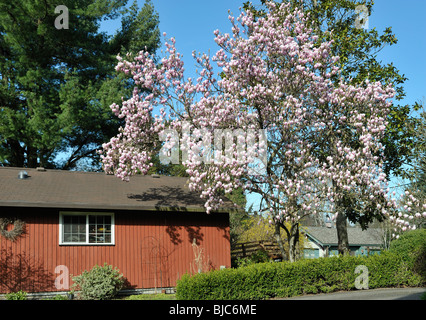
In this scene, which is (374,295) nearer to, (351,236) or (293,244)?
(293,244)

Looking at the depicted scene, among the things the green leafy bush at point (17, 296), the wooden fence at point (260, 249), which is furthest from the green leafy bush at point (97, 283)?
the wooden fence at point (260, 249)

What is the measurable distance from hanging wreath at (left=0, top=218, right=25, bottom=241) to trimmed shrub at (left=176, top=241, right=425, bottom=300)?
622cm

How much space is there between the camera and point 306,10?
21672mm

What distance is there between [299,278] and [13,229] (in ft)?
33.0

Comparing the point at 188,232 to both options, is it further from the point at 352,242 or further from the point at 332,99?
the point at 352,242

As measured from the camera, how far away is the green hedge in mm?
13250

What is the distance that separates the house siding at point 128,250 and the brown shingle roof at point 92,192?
50 centimetres

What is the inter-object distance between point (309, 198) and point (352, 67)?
9.06 metres

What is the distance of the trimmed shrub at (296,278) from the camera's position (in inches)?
521

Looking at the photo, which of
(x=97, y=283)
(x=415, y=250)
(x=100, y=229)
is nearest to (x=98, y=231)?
(x=100, y=229)

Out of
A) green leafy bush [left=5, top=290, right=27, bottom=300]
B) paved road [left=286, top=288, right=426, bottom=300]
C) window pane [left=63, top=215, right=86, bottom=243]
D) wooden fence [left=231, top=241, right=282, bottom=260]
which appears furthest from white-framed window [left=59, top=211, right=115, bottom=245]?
wooden fence [left=231, top=241, right=282, bottom=260]
